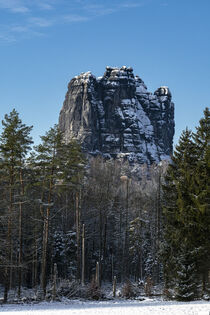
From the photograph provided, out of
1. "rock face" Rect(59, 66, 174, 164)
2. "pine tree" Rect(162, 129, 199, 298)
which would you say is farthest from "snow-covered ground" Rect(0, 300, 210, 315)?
"rock face" Rect(59, 66, 174, 164)

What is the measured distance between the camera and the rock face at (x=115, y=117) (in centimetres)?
16825

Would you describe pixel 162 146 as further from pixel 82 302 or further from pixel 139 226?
pixel 82 302

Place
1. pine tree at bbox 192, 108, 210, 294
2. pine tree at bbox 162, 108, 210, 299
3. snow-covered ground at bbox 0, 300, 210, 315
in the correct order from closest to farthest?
snow-covered ground at bbox 0, 300, 210, 315
pine tree at bbox 162, 108, 210, 299
pine tree at bbox 192, 108, 210, 294

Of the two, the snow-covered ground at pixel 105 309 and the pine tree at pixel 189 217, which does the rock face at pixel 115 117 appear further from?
the snow-covered ground at pixel 105 309

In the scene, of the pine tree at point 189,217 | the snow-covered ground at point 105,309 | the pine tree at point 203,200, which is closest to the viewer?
the snow-covered ground at point 105,309

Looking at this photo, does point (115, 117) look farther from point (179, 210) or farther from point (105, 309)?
point (105, 309)

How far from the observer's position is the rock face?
552ft

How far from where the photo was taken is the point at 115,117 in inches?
6841

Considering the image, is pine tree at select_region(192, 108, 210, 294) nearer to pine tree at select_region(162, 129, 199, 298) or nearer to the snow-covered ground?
pine tree at select_region(162, 129, 199, 298)

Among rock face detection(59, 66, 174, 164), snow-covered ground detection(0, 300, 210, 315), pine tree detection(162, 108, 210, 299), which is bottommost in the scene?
snow-covered ground detection(0, 300, 210, 315)

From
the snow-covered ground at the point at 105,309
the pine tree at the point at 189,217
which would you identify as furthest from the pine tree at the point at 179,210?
the snow-covered ground at the point at 105,309

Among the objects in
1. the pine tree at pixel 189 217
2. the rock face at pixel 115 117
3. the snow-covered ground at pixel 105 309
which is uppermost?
the rock face at pixel 115 117

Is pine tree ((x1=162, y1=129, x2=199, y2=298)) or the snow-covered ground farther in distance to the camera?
pine tree ((x1=162, y1=129, x2=199, y2=298))

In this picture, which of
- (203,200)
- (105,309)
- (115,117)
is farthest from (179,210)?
(115,117)
